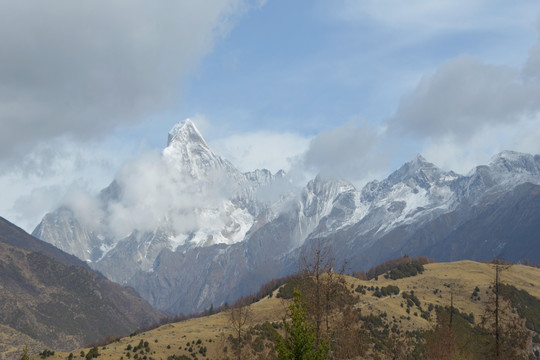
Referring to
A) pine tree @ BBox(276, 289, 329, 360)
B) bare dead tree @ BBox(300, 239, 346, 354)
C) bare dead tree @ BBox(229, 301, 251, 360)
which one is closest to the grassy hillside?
bare dead tree @ BBox(229, 301, 251, 360)

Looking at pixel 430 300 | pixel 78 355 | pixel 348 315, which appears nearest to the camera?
pixel 348 315

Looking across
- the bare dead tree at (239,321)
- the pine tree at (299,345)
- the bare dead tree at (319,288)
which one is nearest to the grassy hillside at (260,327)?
the bare dead tree at (239,321)

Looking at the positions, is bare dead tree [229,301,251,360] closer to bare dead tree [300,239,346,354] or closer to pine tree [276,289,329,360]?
bare dead tree [300,239,346,354]

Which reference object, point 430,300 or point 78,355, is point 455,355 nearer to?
point 78,355

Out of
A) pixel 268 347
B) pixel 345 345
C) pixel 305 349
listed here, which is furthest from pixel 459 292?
pixel 305 349

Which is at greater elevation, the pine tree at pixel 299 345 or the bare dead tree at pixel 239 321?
the bare dead tree at pixel 239 321

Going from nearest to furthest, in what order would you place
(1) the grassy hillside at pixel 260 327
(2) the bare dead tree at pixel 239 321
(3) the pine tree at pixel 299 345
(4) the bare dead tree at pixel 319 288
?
(3) the pine tree at pixel 299 345
(4) the bare dead tree at pixel 319 288
(2) the bare dead tree at pixel 239 321
(1) the grassy hillside at pixel 260 327

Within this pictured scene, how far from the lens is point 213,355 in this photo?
132625 mm

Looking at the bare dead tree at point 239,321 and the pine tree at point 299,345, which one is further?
the bare dead tree at point 239,321

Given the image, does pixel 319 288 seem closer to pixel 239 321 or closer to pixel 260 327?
pixel 239 321

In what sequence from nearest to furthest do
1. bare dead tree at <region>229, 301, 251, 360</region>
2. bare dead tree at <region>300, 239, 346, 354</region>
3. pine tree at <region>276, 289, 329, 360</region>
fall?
pine tree at <region>276, 289, 329, 360</region> → bare dead tree at <region>300, 239, 346, 354</region> → bare dead tree at <region>229, 301, 251, 360</region>

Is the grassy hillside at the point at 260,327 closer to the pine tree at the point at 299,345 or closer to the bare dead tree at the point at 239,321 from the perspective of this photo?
the bare dead tree at the point at 239,321

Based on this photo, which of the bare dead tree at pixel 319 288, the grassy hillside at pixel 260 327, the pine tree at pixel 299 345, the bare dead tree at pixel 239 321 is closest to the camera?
the pine tree at pixel 299 345

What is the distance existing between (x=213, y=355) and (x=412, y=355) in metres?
47.2
